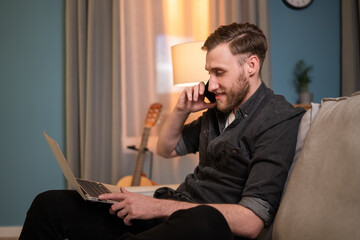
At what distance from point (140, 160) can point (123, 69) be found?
2.54 ft

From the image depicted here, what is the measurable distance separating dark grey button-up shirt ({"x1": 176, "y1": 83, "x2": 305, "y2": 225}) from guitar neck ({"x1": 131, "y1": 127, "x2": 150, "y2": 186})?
4.18 ft

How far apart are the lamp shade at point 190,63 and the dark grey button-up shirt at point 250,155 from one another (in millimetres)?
857

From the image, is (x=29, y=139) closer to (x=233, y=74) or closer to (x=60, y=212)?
(x=60, y=212)

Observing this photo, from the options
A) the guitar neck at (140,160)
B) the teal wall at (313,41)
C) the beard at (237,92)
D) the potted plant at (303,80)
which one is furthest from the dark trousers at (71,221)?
the teal wall at (313,41)

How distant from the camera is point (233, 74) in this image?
140cm

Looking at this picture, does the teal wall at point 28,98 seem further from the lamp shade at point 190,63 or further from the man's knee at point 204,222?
the man's knee at point 204,222

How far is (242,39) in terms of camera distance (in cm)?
141

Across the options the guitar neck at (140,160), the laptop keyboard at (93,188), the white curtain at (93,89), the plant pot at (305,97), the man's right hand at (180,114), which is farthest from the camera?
the plant pot at (305,97)

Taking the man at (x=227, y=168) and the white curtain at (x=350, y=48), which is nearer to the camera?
the man at (x=227, y=168)

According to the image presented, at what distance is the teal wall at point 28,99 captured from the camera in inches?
117

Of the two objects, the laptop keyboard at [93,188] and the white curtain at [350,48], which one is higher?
the white curtain at [350,48]

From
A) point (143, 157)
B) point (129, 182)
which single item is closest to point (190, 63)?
point (143, 157)

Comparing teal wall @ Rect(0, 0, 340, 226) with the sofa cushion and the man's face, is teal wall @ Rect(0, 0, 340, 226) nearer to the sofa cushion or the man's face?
the man's face

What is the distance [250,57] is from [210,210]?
2.16 ft
